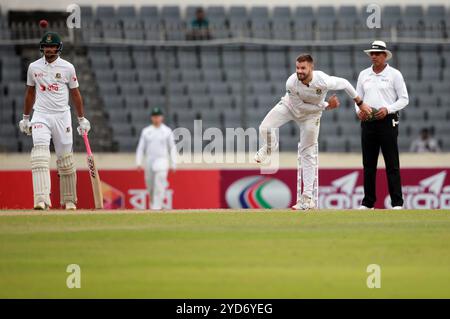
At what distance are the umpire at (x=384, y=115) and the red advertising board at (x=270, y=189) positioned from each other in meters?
6.51

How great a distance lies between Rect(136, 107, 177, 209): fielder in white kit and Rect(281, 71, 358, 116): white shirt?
25.7 feet

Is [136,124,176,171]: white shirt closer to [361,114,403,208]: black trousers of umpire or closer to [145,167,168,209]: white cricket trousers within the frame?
[145,167,168,209]: white cricket trousers

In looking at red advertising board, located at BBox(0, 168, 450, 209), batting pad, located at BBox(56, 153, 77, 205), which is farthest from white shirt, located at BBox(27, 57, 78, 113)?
red advertising board, located at BBox(0, 168, 450, 209)

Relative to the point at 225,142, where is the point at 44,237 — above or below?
below

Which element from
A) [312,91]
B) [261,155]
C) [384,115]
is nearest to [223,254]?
[261,155]

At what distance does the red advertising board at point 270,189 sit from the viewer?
2192cm

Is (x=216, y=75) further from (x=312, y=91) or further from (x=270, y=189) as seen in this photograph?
(x=312, y=91)

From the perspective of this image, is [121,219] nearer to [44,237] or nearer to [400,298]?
[44,237]

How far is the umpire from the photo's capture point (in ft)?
49.4

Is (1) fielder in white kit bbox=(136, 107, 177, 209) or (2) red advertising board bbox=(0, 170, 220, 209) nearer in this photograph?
(2) red advertising board bbox=(0, 170, 220, 209)

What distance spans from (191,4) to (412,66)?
5018 millimetres

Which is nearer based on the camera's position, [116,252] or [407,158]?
[116,252]

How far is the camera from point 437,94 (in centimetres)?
2417
